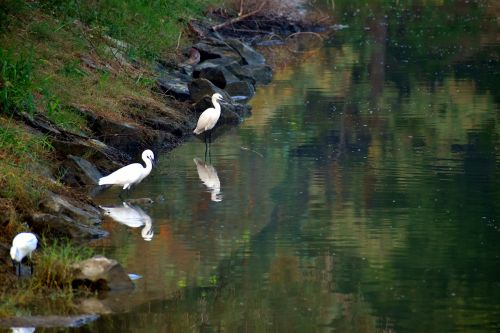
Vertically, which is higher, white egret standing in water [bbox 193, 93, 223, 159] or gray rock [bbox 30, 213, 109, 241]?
white egret standing in water [bbox 193, 93, 223, 159]

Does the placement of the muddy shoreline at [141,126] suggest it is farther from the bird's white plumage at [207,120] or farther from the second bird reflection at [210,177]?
the second bird reflection at [210,177]

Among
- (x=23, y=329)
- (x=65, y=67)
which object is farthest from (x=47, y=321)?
(x=65, y=67)

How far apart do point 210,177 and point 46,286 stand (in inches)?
260

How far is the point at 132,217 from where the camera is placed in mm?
15266

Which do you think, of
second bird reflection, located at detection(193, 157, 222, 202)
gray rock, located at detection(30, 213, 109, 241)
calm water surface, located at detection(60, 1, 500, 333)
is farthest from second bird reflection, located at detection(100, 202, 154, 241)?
second bird reflection, located at detection(193, 157, 222, 202)

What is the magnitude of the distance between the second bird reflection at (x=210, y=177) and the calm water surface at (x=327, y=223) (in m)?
0.05

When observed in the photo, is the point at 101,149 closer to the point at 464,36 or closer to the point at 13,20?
the point at 13,20

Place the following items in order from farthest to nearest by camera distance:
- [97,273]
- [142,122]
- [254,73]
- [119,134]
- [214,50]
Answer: [214,50], [254,73], [142,122], [119,134], [97,273]

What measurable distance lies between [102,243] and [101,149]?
4.59 meters

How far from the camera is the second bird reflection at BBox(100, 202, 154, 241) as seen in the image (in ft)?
47.6

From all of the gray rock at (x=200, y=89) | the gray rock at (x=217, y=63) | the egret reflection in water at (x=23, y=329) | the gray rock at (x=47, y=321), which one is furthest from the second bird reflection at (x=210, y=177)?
the gray rock at (x=217, y=63)

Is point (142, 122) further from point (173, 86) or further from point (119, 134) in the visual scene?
point (173, 86)

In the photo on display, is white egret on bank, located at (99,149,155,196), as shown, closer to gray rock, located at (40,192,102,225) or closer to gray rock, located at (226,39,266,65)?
gray rock, located at (40,192,102,225)

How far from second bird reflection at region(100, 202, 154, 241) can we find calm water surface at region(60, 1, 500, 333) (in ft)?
0.18
